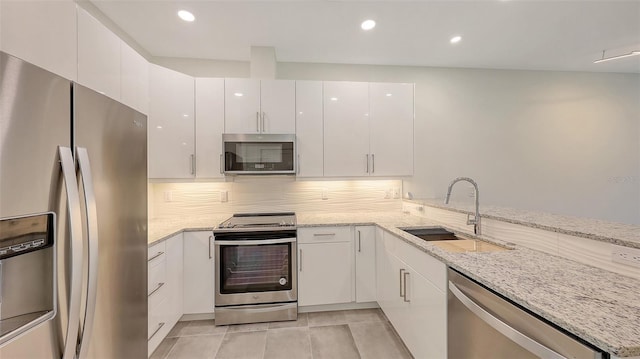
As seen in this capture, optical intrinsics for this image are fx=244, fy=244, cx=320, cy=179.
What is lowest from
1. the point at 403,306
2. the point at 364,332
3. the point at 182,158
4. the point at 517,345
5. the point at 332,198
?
the point at 364,332

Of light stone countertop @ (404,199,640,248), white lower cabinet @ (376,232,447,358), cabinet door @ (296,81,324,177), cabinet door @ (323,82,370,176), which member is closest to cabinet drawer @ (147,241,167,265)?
cabinet door @ (296,81,324,177)

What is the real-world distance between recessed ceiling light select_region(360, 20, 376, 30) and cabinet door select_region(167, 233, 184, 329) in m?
2.51

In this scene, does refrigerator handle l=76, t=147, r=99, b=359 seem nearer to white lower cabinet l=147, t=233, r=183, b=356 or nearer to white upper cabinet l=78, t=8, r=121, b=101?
white upper cabinet l=78, t=8, r=121, b=101

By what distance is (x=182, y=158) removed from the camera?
2357mm

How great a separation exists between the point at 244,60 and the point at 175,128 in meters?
1.14

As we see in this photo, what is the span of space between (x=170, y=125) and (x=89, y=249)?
178 centimetres

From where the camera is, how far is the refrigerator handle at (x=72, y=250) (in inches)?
30.3

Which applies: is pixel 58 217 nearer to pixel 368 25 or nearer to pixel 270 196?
pixel 270 196

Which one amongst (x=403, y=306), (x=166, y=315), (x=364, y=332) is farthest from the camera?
(x=364, y=332)

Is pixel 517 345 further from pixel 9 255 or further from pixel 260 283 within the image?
pixel 260 283

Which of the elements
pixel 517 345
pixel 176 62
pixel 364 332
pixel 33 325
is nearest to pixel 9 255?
pixel 33 325

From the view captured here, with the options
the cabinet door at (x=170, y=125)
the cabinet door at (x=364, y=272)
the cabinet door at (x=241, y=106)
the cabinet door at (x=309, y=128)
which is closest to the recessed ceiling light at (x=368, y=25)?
the cabinet door at (x=309, y=128)

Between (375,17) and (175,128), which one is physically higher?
(375,17)

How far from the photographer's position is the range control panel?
0.64 metres
